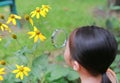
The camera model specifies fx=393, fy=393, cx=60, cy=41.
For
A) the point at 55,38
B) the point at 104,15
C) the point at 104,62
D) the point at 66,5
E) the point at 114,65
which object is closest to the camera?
the point at 104,62

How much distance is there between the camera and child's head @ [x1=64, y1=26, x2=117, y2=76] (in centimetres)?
192

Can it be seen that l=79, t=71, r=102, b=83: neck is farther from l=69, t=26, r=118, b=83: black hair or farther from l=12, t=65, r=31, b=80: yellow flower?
l=12, t=65, r=31, b=80: yellow flower

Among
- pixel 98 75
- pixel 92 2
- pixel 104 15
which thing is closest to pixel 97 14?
pixel 104 15

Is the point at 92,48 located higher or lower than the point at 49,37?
higher

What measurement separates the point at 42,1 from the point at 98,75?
4.54 feet

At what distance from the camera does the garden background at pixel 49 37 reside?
266cm

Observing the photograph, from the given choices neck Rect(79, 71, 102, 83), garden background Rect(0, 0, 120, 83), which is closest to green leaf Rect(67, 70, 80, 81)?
garden background Rect(0, 0, 120, 83)

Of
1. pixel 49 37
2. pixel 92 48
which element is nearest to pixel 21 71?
pixel 92 48

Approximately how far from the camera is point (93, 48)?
1.91 m

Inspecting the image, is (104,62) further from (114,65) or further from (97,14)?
(97,14)

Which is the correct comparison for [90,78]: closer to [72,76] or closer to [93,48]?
[93,48]

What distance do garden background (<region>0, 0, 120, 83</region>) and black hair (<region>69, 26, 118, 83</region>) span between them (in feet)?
2.21

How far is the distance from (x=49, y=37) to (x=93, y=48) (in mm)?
1352

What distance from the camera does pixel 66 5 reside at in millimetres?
6383
